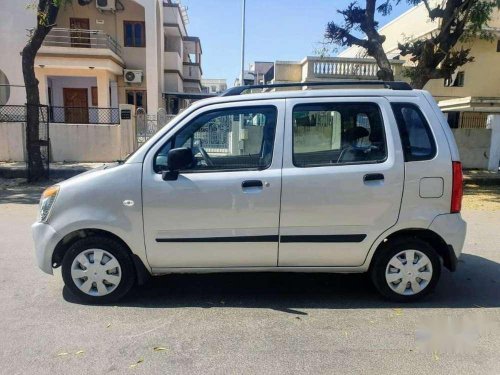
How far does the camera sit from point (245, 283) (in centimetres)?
444

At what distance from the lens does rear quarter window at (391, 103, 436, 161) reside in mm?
3775

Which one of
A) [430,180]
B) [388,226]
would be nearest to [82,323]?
[388,226]

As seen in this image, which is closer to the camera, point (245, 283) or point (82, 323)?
point (82, 323)

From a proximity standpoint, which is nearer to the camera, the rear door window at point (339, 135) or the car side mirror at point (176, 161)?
the car side mirror at point (176, 161)

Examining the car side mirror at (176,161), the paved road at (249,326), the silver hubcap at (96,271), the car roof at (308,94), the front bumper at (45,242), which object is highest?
the car roof at (308,94)

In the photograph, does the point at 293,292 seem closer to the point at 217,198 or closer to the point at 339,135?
Result: the point at 217,198

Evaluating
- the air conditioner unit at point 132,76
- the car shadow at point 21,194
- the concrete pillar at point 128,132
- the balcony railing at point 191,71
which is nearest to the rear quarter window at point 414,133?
the car shadow at point 21,194

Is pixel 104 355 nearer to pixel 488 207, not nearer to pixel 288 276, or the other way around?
pixel 288 276

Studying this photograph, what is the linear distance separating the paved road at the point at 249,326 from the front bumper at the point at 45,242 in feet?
1.32

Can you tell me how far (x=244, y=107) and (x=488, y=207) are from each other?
7247 mm

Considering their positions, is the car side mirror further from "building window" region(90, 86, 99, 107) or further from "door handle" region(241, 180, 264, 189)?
"building window" region(90, 86, 99, 107)

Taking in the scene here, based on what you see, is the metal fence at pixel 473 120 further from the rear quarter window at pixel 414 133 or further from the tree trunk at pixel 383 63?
the rear quarter window at pixel 414 133

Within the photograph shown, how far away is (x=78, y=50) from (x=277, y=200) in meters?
20.6

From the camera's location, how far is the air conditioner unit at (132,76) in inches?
931
